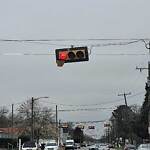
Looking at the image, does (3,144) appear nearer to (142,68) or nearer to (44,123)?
(44,123)

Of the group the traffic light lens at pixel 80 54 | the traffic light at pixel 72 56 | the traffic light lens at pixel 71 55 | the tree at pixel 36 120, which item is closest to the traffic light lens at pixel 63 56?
the traffic light at pixel 72 56

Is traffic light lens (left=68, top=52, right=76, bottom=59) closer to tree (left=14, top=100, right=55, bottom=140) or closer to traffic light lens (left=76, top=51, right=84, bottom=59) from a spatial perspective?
traffic light lens (left=76, top=51, right=84, bottom=59)

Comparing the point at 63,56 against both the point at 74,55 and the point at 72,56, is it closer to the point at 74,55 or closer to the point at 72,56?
the point at 72,56

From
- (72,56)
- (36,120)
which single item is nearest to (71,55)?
(72,56)

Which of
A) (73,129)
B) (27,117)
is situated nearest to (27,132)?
(27,117)

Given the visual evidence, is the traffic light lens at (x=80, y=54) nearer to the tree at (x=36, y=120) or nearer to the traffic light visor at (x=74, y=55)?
the traffic light visor at (x=74, y=55)

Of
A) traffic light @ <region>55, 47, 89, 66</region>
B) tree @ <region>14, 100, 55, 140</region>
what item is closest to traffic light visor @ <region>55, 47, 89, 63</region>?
traffic light @ <region>55, 47, 89, 66</region>

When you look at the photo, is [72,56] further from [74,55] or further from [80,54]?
[80,54]

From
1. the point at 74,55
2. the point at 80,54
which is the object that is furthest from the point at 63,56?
the point at 80,54

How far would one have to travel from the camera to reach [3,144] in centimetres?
7244

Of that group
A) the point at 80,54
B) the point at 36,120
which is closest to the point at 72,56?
the point at 80,54

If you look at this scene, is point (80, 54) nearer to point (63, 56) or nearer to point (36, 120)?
point (63, 56)

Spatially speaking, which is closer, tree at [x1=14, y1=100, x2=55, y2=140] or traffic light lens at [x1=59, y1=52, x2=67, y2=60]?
traffic light lens at [x1=59, y1=52, x2=67, y2=60]

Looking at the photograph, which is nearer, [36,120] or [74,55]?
[74,55]
